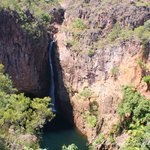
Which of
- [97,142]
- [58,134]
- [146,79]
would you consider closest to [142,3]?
[146,79]

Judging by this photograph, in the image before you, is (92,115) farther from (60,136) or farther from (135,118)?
(135,118)

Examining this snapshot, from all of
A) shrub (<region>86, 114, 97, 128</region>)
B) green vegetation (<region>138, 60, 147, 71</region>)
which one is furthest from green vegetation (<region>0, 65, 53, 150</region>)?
green vegetation (<region>138, 60, 147, 71</region>)

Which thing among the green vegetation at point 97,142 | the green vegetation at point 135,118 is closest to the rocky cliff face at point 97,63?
the green vegetation at point 97,142

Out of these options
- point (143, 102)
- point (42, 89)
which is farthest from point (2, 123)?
point (42, 89)

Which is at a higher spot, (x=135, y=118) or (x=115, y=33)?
(x=115, y=33)

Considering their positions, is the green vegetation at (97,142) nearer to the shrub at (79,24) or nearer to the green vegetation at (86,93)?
the green vegetation at (86,93)

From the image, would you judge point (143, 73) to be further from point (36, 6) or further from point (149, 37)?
point (36, 6)

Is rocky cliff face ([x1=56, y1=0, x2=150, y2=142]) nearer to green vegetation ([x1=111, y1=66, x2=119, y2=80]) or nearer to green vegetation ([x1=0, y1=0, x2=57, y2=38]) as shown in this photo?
green vegetation ([x1=111, y1=66, x2=119, y2=80])
